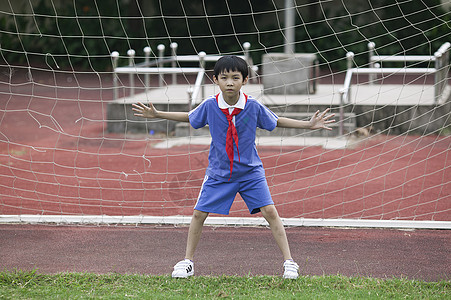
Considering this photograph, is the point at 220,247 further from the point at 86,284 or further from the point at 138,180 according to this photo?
the point at 138,180

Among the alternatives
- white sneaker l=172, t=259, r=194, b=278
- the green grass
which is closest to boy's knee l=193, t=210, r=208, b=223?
white sneaker l=172, t=259, r=194, b=278

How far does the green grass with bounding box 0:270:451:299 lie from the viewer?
4.05 metres

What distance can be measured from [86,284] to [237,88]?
5.48 feet

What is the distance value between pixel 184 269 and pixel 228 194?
1.99 feet

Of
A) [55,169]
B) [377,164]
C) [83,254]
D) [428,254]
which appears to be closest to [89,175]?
[55,169]

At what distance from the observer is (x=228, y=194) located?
4457 mm

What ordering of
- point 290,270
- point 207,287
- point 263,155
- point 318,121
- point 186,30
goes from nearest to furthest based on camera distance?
1. point 207,287
2. point 290,270
3. point 318,121
4. point 263,155
5. point 186,30

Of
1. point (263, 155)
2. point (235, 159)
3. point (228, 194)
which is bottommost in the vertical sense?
point (263, 155)

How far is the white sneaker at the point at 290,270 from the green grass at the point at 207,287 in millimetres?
44

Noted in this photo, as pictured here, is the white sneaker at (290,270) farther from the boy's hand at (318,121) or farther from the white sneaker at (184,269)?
the boy's hand at (318,121)

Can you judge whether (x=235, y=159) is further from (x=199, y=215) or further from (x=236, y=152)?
(x=199, y=215)

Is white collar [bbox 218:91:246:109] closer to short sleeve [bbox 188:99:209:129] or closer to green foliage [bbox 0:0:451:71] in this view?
short sleeve [bbox 188:99:209:129]

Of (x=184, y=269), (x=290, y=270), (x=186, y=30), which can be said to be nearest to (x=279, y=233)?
(x=290, y=270)

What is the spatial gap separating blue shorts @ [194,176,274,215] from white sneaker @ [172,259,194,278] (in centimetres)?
39
